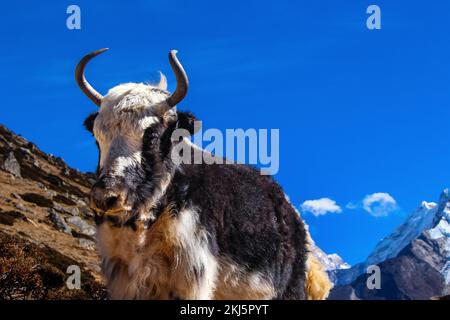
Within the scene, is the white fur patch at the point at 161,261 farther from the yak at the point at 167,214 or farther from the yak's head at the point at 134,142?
the yak's head at the point at 134,142

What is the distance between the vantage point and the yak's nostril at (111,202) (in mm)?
7180

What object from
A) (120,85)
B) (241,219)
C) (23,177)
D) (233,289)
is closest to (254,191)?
(241,219)

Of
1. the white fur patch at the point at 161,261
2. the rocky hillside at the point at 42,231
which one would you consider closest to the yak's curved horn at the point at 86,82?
the white fur patch at the point at 161,261

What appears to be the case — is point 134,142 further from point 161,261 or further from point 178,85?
point 161,261

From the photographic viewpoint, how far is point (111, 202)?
23.7 ft

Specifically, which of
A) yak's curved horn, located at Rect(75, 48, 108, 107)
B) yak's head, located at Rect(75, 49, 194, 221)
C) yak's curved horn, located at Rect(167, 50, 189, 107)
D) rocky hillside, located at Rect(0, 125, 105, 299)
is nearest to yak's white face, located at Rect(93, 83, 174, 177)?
yak's head, located at Rect(75, 49, 194, 221)

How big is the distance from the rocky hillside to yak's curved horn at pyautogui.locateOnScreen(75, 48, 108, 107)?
7.13m

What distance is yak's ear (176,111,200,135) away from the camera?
8.72 metres

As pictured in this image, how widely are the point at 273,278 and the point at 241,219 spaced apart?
881 millimetres

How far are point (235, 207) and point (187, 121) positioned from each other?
122 cm

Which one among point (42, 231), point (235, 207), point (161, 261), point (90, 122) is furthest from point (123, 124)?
point (42, 231)

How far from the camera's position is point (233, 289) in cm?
818
